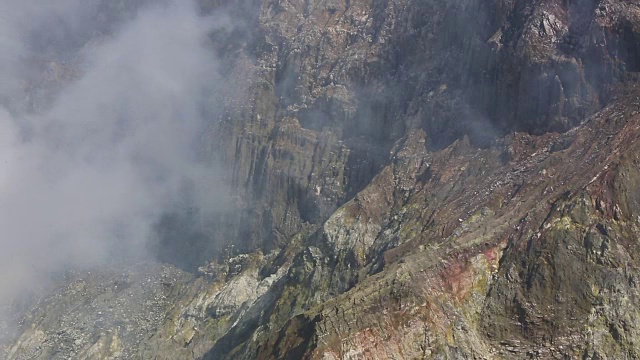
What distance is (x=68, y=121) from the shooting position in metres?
185

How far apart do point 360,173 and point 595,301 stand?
58047mm

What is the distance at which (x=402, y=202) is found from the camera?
97875 mm

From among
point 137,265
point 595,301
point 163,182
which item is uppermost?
point 163,182

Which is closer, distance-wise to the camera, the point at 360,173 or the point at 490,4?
the point at 490,4

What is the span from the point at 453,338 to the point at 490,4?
59496 millimetres

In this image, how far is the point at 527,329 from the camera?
61.3 metres

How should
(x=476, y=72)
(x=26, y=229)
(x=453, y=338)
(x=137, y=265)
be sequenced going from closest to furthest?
1. (x=453, y=338)
2. (x=476, y=72)
3. (x=137, y=265)
4. (x=26, y=229)

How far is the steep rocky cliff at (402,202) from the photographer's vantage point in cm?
6175

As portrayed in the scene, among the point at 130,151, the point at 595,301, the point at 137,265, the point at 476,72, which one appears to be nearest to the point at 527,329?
the point at 595,301

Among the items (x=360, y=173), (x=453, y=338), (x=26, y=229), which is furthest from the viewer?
(x=26, y=229)

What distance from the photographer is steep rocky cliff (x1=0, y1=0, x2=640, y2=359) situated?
2431 inches

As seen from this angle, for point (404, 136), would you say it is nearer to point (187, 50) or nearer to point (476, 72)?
point (476, 72)

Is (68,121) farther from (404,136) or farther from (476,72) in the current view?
(476,72)

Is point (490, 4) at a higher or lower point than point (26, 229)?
lower
